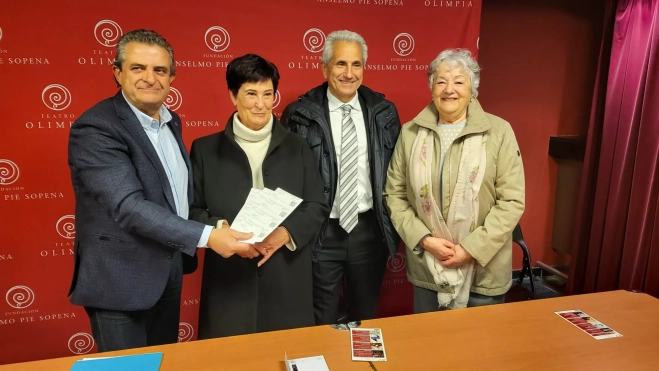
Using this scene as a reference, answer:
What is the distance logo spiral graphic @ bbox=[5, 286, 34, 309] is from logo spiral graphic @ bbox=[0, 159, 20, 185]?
645 mm

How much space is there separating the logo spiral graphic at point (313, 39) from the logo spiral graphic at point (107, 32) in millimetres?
1064

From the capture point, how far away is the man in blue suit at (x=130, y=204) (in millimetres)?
1717

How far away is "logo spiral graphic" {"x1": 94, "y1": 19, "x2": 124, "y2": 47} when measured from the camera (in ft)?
8.58

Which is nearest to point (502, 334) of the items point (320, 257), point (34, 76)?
point (320, 257)

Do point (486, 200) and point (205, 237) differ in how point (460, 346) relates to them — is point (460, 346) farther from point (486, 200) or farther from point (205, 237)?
point (205, 237)

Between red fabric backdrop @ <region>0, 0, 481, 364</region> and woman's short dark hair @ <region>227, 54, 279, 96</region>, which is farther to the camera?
red fabric backdrop @ <region>0, 0, 481, 364</region>

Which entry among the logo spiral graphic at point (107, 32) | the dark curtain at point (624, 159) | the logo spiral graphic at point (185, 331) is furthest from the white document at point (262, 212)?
the dark curtain at point (624, 159)

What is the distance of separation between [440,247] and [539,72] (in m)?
2.52

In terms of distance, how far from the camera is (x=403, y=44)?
3109 mm

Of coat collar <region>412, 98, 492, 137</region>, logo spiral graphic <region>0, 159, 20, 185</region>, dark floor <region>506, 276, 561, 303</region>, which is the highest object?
coat collar <region>412, 98, 492, 137</region>

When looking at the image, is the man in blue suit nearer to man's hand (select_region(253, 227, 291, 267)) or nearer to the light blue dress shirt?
the light blue dress shirt

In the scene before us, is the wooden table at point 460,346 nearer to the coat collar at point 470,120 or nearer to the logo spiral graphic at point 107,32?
the coat collar at point 470,120

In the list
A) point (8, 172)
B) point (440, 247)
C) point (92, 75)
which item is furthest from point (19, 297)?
point (440, 247)

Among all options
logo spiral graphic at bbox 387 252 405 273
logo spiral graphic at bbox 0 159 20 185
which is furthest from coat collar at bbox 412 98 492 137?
logo spiral graphic at bbox 0 159 20 185
